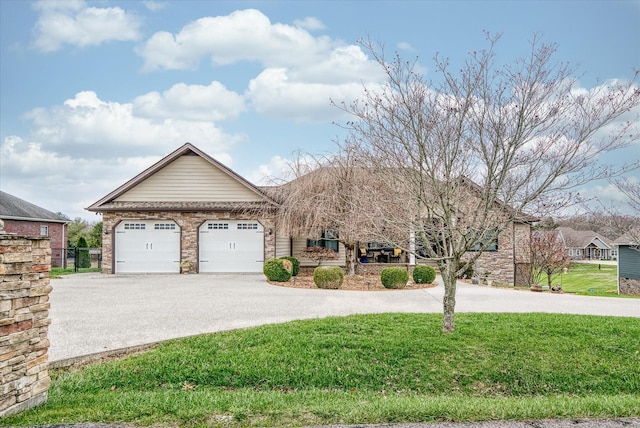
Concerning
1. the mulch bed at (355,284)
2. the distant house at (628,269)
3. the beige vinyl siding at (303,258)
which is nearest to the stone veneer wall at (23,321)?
the mulch bed at (355,284)

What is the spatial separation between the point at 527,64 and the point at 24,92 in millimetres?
14539

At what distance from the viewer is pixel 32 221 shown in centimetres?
2780

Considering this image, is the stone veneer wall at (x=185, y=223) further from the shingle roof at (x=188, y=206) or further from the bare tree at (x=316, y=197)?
the bare tree at (x=316, y=197)

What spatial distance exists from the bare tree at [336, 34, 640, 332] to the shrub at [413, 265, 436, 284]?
29.9 ft

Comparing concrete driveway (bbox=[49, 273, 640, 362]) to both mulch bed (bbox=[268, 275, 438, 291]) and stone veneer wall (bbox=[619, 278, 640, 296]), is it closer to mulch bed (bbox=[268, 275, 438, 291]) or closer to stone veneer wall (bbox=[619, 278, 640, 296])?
mulch bed (bbox=[268, 275, 438, 291])

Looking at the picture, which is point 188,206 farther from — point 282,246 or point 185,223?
point 282,246

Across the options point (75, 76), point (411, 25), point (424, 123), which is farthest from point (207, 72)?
point (424, 123)

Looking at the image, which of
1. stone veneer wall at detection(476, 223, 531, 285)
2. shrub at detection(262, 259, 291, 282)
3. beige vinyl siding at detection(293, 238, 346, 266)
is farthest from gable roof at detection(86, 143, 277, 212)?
stone veneer wall at detection(476, 223, 531, 285)

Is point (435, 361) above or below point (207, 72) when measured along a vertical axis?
below

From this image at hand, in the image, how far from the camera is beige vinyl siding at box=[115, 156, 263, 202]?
18875 millimetres

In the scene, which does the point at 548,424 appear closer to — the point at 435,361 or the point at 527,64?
the point at 435,361

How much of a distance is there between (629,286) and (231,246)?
20912 millimetres

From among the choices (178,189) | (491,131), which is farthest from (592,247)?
(491,131)

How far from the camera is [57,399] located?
4.64 metres
